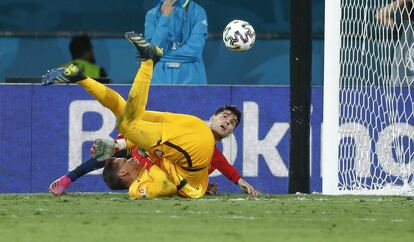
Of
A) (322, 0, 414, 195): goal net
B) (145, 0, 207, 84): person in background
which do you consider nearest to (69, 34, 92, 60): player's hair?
(145, 0, 207, 84): person in background

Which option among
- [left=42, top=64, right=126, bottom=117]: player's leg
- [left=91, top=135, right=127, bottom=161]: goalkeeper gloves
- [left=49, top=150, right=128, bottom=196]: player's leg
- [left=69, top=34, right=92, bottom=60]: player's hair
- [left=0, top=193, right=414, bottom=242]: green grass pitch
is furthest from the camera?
[left=69, top=34, right=92, bottom=60]: player's hair

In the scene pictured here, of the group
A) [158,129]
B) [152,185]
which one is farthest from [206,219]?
[158,129]

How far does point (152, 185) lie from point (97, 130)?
2.55 metres

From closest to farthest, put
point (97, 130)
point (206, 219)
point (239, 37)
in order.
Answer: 1. point (206, 219)
2. point (239, 37)
3. point (97, 130)

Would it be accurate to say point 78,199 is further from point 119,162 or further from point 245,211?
point 245,211

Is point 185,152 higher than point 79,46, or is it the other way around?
point 79,46

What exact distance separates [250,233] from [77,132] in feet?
16.9

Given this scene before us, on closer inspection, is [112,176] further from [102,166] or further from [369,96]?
[369,96]

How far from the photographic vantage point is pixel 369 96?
13203 millimetres

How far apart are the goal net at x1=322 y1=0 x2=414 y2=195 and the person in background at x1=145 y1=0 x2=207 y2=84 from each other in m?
1.62

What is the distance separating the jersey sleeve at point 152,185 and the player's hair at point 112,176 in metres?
0.32

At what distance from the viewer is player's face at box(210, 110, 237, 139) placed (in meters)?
11.7

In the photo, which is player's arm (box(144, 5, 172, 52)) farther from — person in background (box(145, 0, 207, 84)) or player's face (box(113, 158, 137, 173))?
player's face (box(113, 158, 137, 173))

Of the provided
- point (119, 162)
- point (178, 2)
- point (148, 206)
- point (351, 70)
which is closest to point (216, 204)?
point (148, 206)
